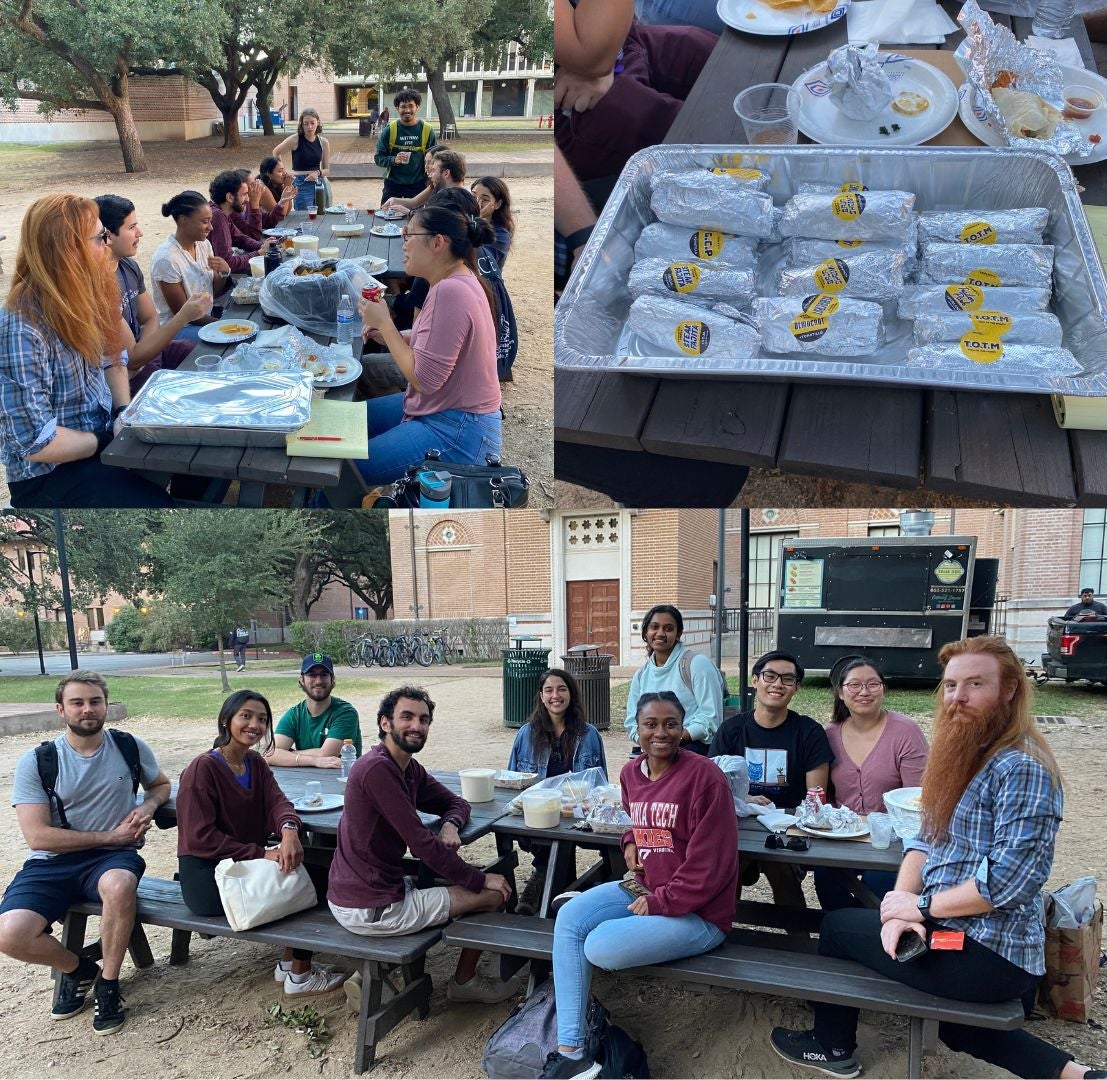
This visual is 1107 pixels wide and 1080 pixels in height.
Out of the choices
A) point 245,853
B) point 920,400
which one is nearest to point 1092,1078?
point 920,400

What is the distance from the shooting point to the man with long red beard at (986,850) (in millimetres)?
1745

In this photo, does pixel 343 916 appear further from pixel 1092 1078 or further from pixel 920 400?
pixel 920 400

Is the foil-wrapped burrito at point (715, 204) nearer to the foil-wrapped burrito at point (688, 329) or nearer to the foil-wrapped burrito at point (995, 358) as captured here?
the foil-wrapped burrito at point (688, 329)

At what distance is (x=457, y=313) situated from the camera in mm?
2926

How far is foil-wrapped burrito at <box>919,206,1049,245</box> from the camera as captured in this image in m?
2.30

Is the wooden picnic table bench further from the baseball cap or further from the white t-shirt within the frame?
the white t-shirt

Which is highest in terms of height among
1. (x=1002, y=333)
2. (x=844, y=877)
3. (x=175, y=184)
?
(x=175, y=184)

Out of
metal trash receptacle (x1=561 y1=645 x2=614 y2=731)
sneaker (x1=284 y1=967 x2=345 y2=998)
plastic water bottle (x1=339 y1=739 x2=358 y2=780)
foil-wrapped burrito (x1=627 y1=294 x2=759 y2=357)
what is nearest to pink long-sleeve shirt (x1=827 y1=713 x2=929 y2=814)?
foil-wrapped burrito (x1=627 y1=294 x2=759 y2=357)

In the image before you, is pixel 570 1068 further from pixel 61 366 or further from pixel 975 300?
pixel 61 366

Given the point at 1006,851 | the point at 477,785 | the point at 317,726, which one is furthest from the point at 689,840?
the point at 317,726

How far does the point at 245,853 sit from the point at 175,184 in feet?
11.5

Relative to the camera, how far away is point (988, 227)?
7.55 feet

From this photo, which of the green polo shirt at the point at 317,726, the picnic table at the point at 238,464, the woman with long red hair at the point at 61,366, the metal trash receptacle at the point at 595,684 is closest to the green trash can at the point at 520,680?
the metal trash receptacle at the point at 595,684

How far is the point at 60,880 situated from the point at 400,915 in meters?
1.05
